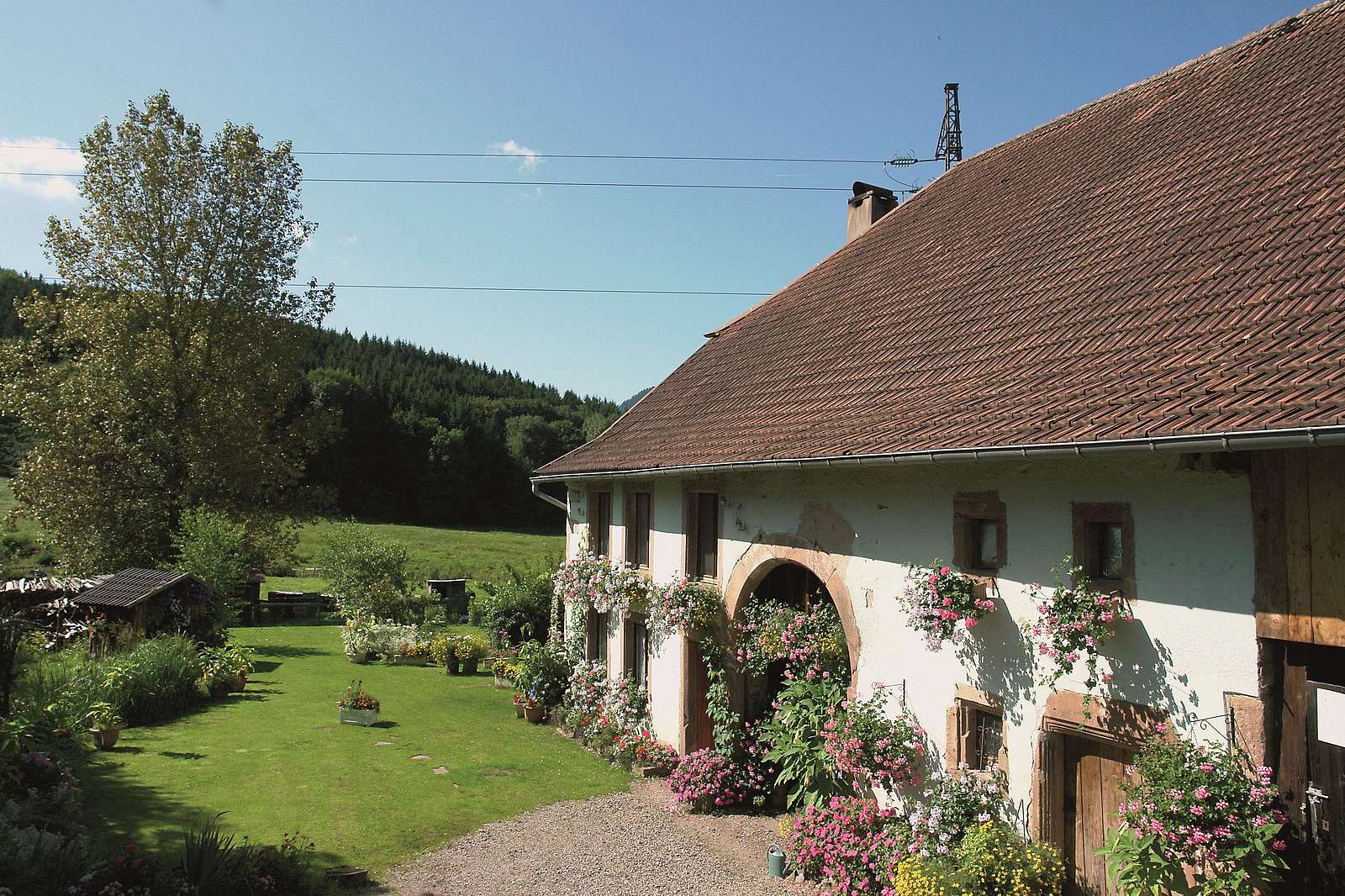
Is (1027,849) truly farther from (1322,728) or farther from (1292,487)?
(1292,487)

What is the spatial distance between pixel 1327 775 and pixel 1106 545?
173 centimetres

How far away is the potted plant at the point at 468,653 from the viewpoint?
19.6 m

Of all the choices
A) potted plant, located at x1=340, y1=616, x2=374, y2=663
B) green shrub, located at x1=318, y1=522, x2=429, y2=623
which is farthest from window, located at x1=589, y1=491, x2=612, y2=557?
green shrub, located at x1=318, y1=522, x2=429, y2=623

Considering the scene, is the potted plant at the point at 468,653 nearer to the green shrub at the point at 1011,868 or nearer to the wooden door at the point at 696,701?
the wooden door at the point at 696,701

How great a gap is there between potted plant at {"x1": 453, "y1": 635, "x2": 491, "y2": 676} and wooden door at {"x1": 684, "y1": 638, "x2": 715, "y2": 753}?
33.2 feet

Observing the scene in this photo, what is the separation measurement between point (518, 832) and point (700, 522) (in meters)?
4.33

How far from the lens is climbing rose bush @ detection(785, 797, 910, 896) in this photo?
699 centimetres

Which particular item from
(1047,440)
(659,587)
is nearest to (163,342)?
(659,587)

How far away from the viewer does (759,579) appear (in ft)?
32.1

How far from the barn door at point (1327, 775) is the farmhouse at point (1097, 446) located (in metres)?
0.02

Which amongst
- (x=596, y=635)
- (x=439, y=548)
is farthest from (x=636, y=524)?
(x=439, y=548)

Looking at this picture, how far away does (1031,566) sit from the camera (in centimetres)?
611

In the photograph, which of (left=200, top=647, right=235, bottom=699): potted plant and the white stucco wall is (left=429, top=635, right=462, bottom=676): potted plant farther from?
the white stucco wall

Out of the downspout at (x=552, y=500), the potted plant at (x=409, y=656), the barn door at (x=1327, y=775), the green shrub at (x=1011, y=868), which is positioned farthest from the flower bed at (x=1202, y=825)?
the potted plant at (x=409, y=656)
